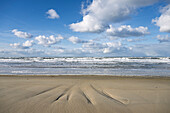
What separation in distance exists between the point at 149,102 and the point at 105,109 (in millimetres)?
1532

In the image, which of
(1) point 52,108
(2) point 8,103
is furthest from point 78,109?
(2) point 8,103

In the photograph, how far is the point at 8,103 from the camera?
3.30m

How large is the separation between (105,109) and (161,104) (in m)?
1.77

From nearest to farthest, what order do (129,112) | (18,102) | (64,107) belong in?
1. (129,112)
2. (64,107)
3. (18,102)

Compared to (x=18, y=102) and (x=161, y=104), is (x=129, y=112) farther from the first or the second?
(x=18, y=102)

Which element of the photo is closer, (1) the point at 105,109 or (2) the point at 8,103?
(1) the point at 105,109

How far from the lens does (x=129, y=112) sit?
2.93 metres

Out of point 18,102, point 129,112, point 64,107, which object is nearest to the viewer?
point 129,112

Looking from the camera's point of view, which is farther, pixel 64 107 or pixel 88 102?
pixel 88 102

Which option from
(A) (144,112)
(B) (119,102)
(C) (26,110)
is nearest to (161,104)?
(A) (144,112)

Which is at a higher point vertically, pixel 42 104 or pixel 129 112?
pixel 42 104

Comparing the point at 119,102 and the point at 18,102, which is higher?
the point at 18,102

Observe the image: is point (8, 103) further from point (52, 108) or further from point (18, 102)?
point (52, 108)

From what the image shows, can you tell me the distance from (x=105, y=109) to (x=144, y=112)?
98cm
